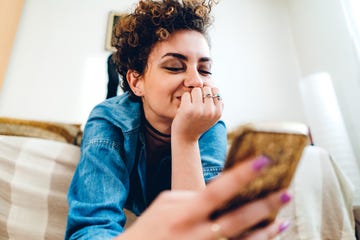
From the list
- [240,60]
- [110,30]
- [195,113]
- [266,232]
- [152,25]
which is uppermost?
[110,30]

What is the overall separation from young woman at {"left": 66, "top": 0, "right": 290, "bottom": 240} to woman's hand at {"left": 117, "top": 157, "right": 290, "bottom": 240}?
34 mm

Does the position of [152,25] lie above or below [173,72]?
above

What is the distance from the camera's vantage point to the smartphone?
9.4 inches

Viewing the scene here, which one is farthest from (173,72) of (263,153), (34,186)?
(34,186)

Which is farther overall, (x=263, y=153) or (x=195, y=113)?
(x=195, y=113)

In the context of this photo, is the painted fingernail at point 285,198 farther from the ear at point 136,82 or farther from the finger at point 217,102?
the ear at point 136,82

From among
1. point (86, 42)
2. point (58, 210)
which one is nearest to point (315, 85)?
point (58, 210)

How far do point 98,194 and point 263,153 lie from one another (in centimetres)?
47

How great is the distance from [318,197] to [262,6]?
184cm

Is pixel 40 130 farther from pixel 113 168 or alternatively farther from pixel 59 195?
pixel 113 168

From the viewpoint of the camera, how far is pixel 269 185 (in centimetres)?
25

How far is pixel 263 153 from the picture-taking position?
236 mm

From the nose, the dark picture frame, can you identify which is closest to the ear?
the nose

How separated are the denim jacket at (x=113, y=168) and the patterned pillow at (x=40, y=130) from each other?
412 mm
